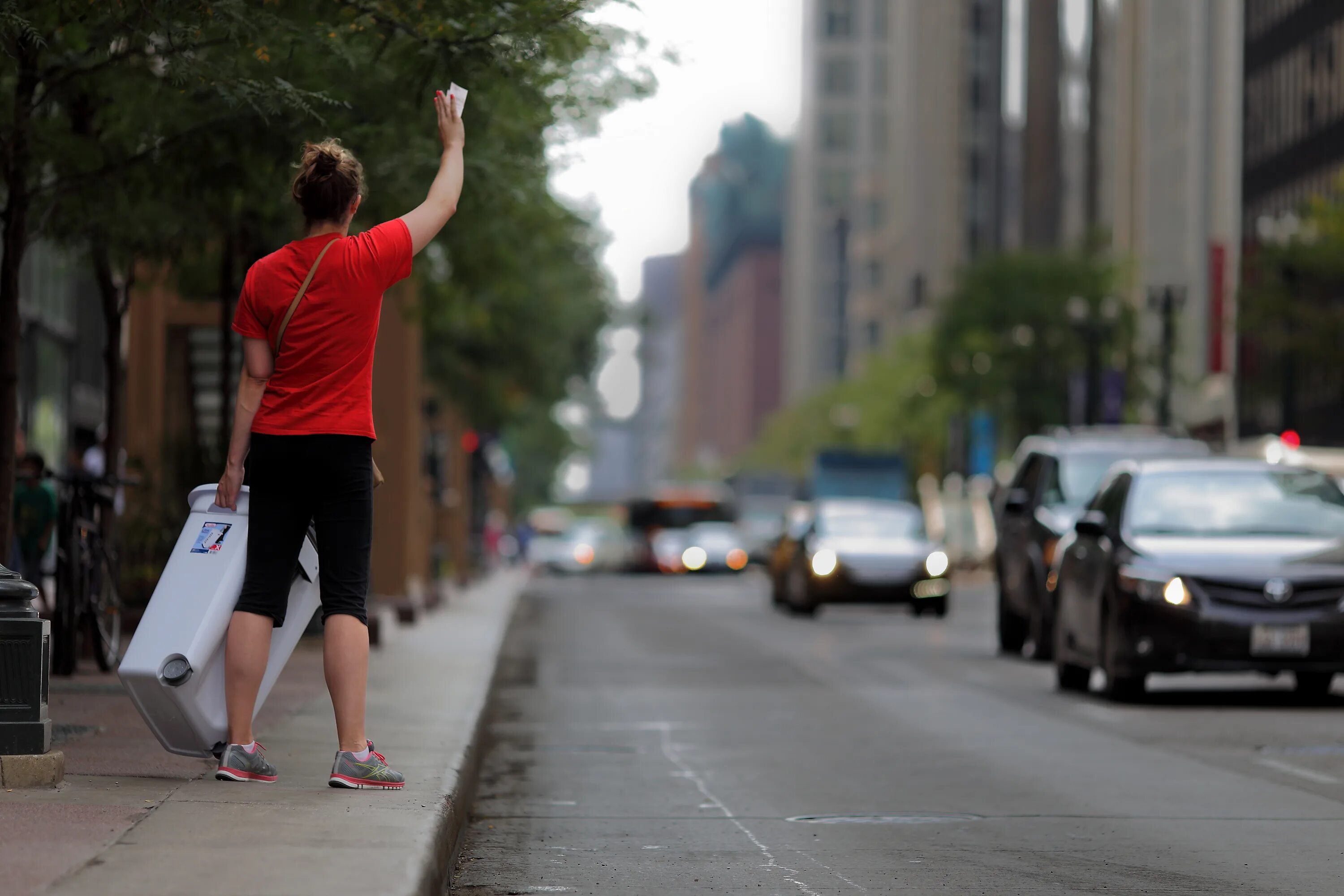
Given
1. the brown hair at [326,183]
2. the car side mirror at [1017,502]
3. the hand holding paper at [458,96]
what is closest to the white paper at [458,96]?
the hand holding paper at [458,96]

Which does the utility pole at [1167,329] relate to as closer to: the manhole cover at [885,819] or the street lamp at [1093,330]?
the street lamp at [1093,330]

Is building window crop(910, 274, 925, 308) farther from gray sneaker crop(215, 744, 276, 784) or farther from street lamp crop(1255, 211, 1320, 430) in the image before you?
gray sneaker crop(215, 744, 276, 784)

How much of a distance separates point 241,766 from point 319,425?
1.13 meters

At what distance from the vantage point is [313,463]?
25.6 ft

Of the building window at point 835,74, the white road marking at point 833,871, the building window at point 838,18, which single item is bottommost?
the white road marking at point 833,871

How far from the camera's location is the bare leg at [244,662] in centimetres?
783

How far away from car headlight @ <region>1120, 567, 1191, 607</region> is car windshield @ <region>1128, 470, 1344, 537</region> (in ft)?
2.13

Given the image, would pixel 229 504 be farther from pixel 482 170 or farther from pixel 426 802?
pixel 482 170

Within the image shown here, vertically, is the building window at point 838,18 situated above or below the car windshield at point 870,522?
above

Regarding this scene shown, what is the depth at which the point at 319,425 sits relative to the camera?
7793 millimetres

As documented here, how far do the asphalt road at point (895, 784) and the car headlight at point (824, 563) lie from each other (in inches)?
433

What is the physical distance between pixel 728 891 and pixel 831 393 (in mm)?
104822

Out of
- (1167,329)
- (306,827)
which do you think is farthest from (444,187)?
(1167,329)

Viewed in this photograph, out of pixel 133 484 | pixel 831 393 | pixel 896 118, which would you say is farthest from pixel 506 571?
pixel 896 118
